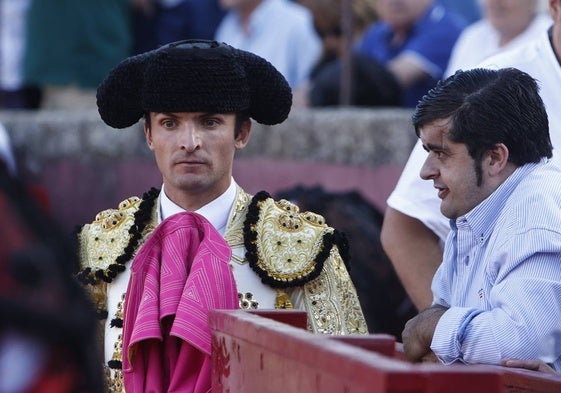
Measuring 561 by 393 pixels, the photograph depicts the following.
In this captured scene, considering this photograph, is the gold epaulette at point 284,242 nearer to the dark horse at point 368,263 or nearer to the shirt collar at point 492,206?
the shirt collar at point 492,206

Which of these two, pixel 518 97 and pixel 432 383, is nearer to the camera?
pixel 432 383

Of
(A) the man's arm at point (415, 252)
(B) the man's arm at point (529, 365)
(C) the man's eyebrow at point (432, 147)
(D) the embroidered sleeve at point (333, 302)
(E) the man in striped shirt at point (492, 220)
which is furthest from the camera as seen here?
(A) the man's arm at point (415, 252)

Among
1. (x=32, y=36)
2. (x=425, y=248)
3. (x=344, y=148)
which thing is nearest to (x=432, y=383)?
(x=425, y=248)

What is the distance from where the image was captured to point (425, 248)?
4.45 m

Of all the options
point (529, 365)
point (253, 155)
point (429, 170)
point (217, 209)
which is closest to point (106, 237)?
point (217, 209)

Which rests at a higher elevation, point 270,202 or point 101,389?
point 270,202

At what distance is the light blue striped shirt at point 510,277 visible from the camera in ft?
10.2

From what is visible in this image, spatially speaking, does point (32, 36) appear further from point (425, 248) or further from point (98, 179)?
point (425, 248)

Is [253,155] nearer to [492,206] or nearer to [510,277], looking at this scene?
[492,206]

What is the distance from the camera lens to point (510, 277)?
10.6 feet

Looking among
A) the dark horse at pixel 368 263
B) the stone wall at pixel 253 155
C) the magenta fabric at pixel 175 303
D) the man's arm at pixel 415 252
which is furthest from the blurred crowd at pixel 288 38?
the magenta fabric at pixel 175 303

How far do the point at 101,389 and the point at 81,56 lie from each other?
7805mm

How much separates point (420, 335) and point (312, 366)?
116cm

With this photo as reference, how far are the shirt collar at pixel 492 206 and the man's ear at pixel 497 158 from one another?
3 centimetres
